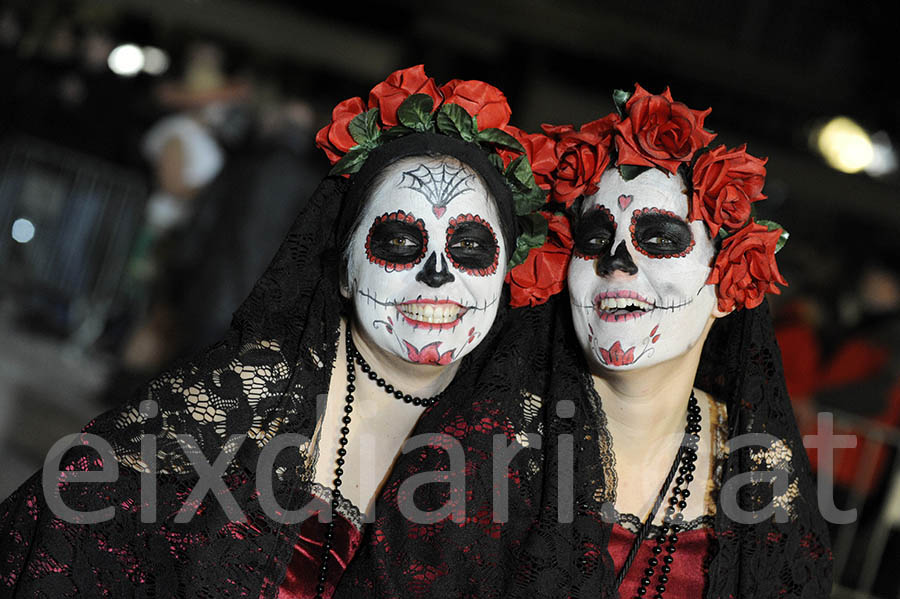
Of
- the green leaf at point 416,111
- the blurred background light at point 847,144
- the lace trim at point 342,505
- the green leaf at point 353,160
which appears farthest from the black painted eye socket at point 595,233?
the blurred background light at point 847,144

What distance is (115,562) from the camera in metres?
2.42

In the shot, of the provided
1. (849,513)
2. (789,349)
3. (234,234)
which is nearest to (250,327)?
(849,513)

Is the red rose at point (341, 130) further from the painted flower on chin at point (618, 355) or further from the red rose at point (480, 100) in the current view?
the painted flower on chin at point (618, 355)

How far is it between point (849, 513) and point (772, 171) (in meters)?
6.56

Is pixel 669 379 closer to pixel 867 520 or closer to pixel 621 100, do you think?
pixel 621 100

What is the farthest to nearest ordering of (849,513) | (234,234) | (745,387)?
(234,234) → (849,513) → (745,387)

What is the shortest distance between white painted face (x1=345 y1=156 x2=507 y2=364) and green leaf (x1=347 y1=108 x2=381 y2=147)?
121 mm

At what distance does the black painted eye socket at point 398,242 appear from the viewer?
7.98ft

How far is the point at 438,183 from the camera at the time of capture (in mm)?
2445

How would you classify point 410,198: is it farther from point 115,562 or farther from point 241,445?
point 115,562

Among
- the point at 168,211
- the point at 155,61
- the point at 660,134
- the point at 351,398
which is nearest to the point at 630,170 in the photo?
the point at 660,134

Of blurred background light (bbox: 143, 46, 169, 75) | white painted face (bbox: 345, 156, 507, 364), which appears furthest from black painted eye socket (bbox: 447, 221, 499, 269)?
blurred background light (bbox: 143, 46, 169, 75)

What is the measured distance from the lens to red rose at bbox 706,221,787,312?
2494 millimetres

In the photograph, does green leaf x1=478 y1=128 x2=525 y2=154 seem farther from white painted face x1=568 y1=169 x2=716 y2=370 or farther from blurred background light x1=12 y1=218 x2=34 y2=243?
blurred background light x1=12 y1=218 x2=34 y2=243
